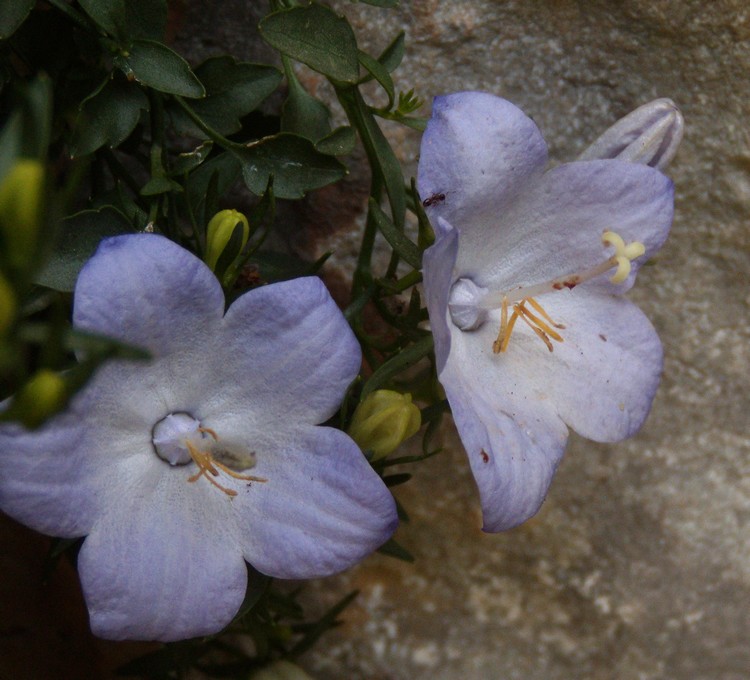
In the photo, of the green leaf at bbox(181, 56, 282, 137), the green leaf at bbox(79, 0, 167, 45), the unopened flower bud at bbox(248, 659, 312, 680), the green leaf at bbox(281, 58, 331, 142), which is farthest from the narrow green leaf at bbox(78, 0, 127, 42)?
the unopened flower bud at bbox(248, 659, 312, 680)

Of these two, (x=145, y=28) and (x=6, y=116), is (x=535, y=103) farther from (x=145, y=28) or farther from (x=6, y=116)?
(x=6, y=116)

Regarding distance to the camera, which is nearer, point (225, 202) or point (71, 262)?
point (71, 262)

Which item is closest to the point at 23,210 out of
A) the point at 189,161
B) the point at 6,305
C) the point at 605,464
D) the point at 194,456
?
the point at 6,305

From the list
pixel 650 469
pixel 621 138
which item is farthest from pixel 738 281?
pixel 621 138

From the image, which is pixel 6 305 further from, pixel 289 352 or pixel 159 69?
pixel 159 69

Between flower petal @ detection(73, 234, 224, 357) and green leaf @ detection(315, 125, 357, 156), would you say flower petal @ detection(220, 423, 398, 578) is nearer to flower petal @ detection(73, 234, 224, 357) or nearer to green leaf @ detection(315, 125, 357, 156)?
flower petal @ detection(73, 234, 224, 357)

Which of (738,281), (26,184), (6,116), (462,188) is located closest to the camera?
(26,184)
